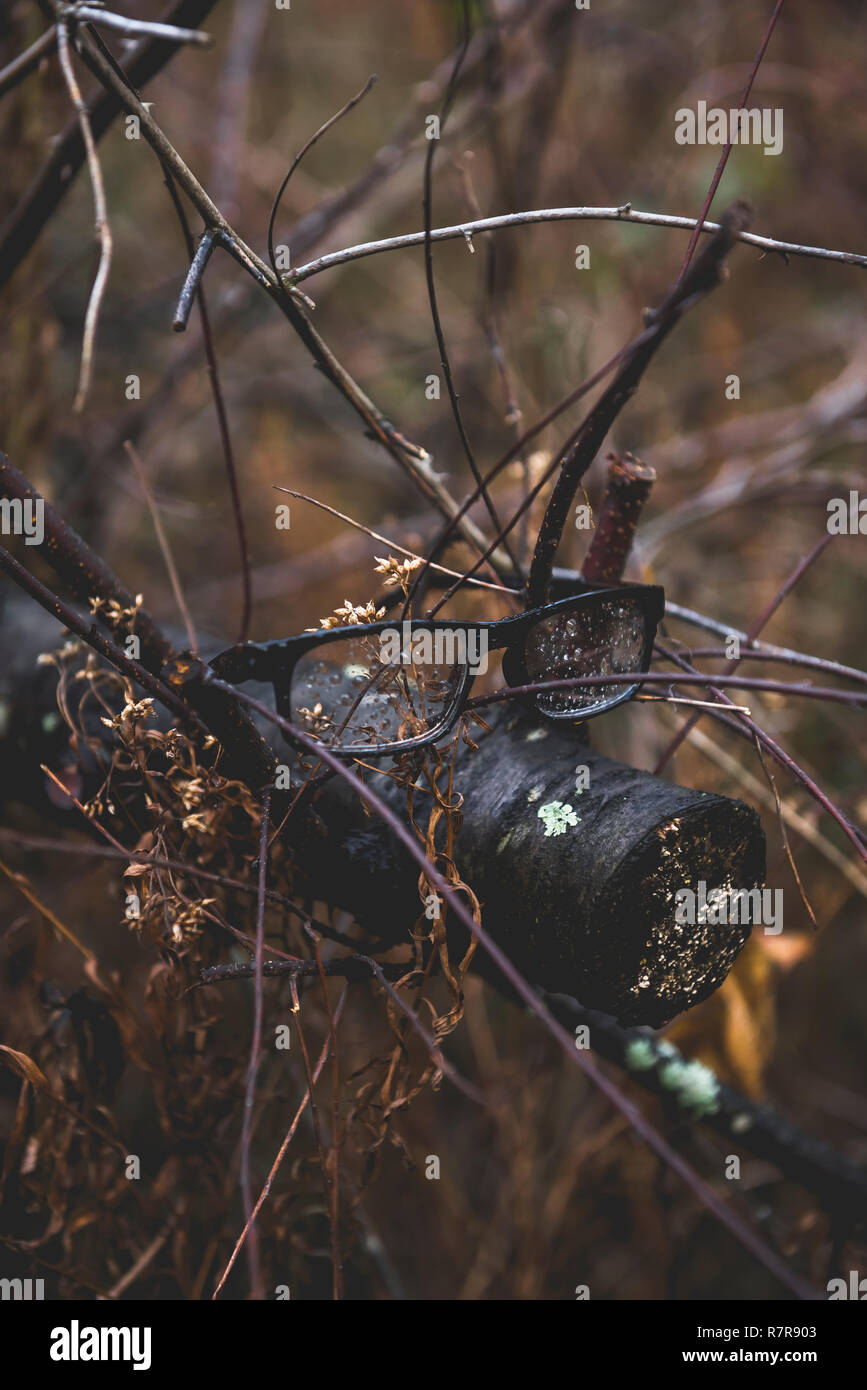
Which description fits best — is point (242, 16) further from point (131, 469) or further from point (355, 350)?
point (131, 469)

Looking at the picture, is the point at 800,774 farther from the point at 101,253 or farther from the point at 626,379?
the point at 101,253

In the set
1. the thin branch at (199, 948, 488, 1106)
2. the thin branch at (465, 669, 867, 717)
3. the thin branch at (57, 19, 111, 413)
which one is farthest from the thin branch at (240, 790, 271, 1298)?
the thin branch at (57, 19, 111, 413)

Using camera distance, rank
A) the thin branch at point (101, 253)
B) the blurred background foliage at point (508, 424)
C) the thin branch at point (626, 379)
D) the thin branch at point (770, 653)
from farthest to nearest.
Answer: the blurred background foliage at point (508, 424) < the thin branch at point (770, 653) < the thin branch at point (101, 253) < the thin branch at point (626, 379)

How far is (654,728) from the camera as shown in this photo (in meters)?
1.09

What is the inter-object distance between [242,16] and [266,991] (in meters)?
1.76

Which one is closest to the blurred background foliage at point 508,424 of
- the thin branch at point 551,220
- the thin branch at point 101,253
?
the thin branch at point 551,220

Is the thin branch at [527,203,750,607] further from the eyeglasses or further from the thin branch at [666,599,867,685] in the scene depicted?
the thin branch at [666,599,867,685]

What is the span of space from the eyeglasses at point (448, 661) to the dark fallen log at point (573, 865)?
51mm

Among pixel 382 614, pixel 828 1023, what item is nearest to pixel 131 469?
pixel 382 614

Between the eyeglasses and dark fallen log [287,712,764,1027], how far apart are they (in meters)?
0.05

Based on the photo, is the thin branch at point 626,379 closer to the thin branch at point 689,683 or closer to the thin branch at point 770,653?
the thin branch at point 689,683

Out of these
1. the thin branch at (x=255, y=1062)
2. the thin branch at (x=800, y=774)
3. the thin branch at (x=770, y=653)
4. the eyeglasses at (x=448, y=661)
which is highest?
the thin branch at (x=770, y=653)

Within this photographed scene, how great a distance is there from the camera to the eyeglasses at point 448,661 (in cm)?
49

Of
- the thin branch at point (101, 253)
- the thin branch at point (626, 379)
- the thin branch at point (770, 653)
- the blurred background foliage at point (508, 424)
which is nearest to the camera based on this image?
the thin branch at point (626, 379)
